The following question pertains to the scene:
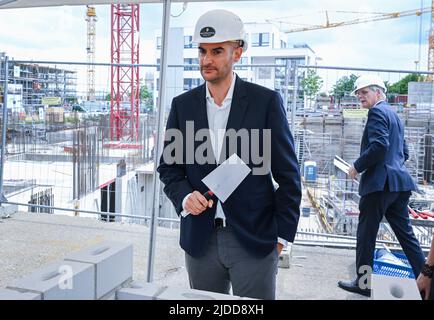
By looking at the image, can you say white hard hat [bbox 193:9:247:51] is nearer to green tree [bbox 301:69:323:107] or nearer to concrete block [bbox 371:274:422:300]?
concrete block [bbox 371:274:422:300]

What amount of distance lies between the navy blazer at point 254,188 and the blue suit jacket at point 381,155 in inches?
67.0

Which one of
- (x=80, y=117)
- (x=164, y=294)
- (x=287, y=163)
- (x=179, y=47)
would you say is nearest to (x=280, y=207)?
(x=287, y=163)

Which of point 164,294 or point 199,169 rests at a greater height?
point 199,169

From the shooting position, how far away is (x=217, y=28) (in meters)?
1.92

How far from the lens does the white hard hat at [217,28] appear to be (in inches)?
75.2

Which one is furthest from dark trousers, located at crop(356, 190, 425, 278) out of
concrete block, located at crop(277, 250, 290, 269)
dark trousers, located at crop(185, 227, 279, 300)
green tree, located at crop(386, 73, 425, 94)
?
dark trousers, located at crop(185, 227, 279, 300)

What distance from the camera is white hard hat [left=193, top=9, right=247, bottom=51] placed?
191 cm

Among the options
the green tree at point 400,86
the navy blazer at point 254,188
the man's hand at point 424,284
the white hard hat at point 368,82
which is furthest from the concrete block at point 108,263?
the green tree at point 400,86

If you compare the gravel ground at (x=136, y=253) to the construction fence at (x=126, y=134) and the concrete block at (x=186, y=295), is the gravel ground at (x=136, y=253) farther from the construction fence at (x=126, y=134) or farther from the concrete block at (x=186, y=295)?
the concrete block at (x=186, y=295)

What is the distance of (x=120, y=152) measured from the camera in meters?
5.34

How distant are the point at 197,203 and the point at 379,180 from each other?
218 cm

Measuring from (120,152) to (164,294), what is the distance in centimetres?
429

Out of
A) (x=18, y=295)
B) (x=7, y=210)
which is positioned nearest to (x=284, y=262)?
(x=18, y=295)

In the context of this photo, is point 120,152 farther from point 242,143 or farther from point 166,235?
point 242,143
